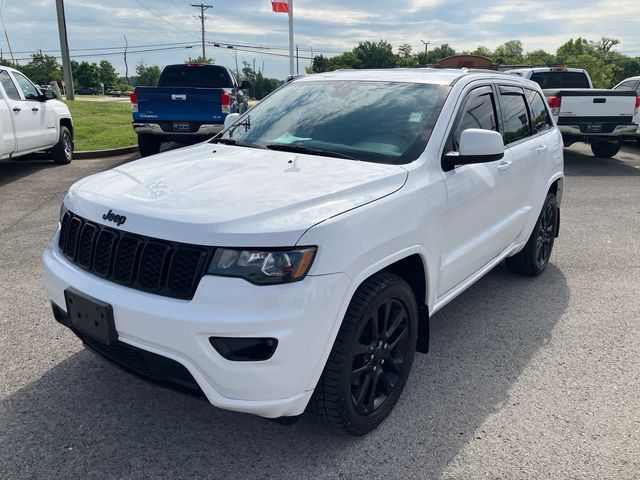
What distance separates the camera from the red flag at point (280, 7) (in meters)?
21.8

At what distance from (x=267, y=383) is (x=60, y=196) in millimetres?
7028

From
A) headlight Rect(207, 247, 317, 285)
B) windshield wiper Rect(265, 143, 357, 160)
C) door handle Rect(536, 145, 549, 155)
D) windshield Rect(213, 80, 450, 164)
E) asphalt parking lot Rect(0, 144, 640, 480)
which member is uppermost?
windshield Rect(213, 80, 450, 164)

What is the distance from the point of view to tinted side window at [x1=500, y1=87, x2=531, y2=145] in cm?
426

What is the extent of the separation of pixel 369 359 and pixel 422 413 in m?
0.55

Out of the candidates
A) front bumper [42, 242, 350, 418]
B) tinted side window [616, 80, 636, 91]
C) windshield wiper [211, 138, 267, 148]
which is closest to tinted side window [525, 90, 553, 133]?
windshield wiper [211, 138, 267, 148]

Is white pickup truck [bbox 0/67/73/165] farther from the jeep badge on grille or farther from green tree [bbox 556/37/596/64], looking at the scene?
green tree [bbox 556/37/596/64]

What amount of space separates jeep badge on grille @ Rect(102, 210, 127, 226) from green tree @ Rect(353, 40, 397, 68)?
329ft

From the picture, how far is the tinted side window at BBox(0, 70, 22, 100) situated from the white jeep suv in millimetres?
7034

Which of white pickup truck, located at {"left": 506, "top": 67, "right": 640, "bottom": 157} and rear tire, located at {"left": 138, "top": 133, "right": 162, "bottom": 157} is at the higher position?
white pickup truck, located at {"left": 506, "top": 67, "right": 640, "bottom": 157}

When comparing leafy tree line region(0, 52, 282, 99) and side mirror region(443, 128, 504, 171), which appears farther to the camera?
leafy tree line region(0, 52, 282, 99)

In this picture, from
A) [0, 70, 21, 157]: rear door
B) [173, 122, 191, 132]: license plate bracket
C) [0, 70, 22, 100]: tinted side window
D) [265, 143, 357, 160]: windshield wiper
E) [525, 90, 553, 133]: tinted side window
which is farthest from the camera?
[173, 122, 191, 132]: license plate bracket

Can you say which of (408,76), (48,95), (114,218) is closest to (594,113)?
(408,76)

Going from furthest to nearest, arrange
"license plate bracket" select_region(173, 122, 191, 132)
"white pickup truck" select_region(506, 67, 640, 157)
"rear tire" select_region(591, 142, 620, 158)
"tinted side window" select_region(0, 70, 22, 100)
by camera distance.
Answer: "rear tire" select_region(591, 142, 620, 158) < "white pickup truck" select_region(506, 67, 640, 157) < "license plate bracket" select_region(173, 122, 191, 132) < "tinted side window" select_region(0, 70, 22, 100)

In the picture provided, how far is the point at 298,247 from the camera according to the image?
229 centimetres
